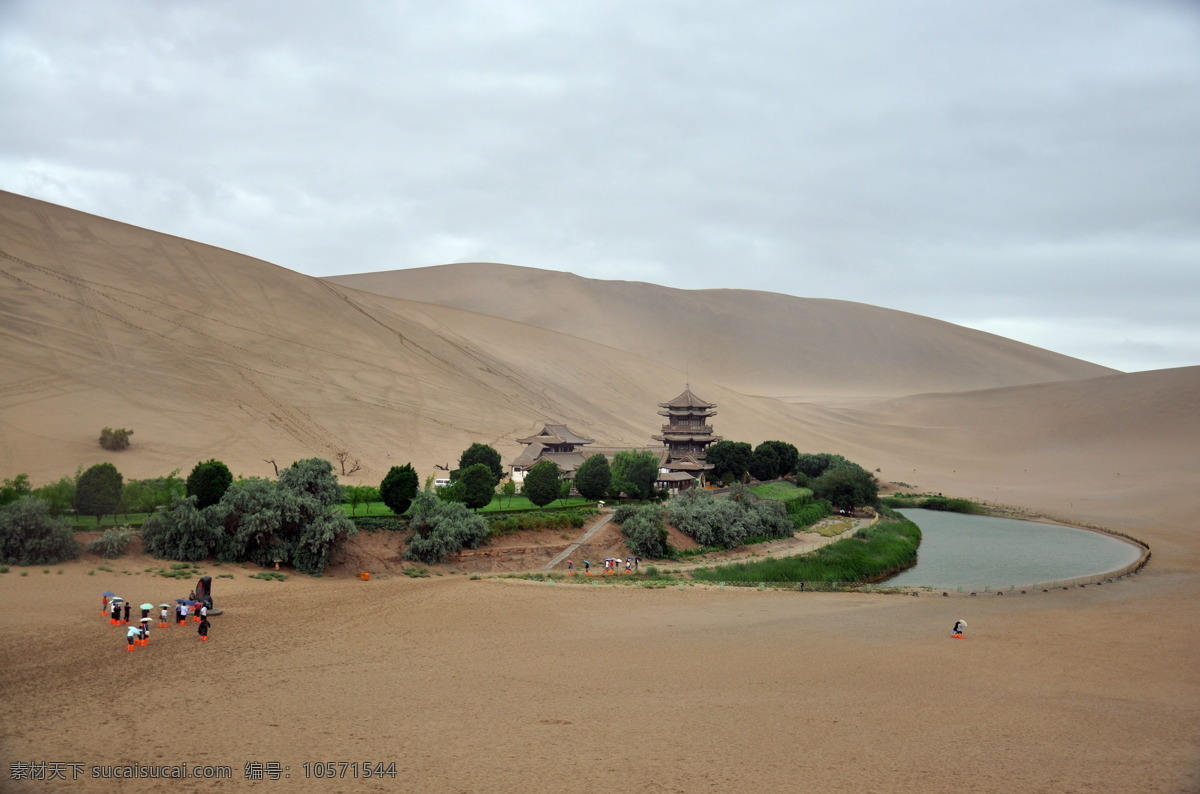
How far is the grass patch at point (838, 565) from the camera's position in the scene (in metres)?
31.2

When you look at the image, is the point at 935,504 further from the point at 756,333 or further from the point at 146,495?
the point at 756,333

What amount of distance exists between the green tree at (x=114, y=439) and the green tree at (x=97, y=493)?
68.1ft

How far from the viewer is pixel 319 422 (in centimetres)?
5778

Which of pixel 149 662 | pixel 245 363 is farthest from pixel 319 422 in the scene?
pixel 149 662

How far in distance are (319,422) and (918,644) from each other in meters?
46.7

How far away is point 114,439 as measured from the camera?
44.9 metres

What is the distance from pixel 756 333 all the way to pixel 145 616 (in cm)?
15480

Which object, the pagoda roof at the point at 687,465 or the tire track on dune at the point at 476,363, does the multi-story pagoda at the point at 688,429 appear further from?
the tire track on dune at the point at 476,363

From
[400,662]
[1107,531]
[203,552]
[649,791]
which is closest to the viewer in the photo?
[649,791]

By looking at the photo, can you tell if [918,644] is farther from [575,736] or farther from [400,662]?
[400,662]

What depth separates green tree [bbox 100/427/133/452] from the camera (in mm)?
44844

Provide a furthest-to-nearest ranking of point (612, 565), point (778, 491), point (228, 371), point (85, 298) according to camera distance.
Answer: point (85, 298), point (228, 371), point (778, 491), point (612, 565)

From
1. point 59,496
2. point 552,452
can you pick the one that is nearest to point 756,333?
point 552,452

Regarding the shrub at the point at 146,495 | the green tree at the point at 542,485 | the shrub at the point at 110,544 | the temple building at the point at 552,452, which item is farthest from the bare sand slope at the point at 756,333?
the shrub at the point at 110,544
